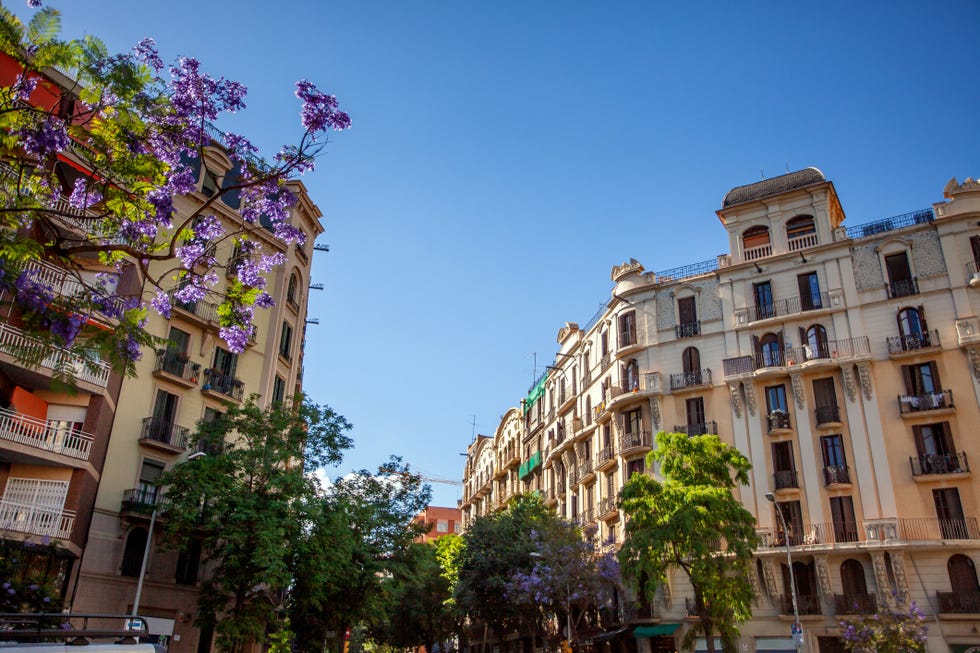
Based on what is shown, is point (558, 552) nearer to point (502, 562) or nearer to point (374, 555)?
point (502, 562)

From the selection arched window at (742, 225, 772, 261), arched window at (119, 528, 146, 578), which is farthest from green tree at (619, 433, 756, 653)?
arched window at (119, 528, 146, 578)

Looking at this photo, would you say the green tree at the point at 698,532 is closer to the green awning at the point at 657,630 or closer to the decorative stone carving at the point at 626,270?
the green awning at the point at 657,630

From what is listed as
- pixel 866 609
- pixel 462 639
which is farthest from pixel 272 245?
pixel 462 639

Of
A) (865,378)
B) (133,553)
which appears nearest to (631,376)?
(865,378)

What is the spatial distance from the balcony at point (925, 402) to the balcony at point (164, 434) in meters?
30.7

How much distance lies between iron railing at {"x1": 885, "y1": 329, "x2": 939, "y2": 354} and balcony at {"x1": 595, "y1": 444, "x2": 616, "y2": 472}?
15048 millimetres

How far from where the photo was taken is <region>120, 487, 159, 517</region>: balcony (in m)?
28.0

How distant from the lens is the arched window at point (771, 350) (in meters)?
38.0

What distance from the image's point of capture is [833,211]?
40.6 metres

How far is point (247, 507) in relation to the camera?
81.9 feet

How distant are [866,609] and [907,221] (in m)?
18.2

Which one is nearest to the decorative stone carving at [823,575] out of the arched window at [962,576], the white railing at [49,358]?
the arched window at [962,576]

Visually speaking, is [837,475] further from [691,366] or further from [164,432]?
[164,432]

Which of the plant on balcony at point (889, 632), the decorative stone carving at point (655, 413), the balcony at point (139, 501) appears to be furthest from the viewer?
the decorative stone carving at point (655, 413)
